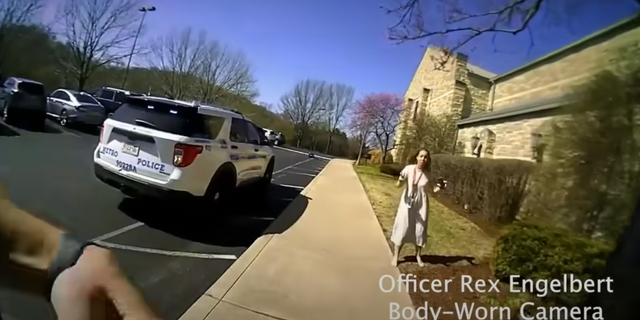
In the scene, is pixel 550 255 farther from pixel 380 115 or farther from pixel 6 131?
pixel 6 131

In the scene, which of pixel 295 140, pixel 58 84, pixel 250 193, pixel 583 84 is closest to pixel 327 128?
pixel 295 140

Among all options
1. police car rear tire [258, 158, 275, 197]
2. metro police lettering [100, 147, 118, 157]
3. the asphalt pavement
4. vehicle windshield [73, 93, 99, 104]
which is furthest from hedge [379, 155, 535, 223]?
police car rear tire [258, 158, 275, 197]

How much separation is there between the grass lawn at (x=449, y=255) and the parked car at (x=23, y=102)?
0.71 m

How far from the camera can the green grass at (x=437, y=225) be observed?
656 mm

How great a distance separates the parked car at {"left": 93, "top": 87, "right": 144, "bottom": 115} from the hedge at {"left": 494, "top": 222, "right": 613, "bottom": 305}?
0.76 metres

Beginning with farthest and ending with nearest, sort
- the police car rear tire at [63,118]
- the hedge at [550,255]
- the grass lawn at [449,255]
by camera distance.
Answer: the police car rear tire at [63,118]
the grass lawn at [449,255]
the hedge at [550,255]

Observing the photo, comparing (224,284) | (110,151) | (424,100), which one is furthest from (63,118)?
(424,100)

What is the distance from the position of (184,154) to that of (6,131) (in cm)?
40

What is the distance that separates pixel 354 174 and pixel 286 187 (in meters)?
0.92

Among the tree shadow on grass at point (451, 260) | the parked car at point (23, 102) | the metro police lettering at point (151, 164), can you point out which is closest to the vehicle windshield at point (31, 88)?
the parked car at point (23, 102)

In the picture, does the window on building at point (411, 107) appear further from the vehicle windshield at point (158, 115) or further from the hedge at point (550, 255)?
the vehicle windshield at point (158, 115)

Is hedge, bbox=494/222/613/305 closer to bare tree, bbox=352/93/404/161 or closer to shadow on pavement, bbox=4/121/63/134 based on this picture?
bare tree, bbox=352/93/404/161

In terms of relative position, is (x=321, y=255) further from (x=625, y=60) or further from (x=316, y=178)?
(x=625, y=60)

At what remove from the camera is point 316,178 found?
132 cm
